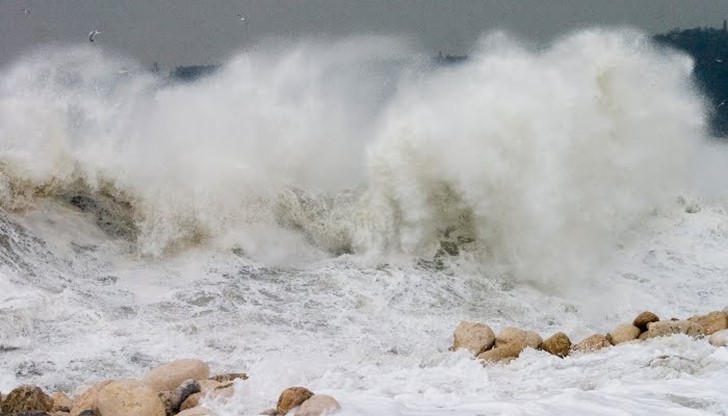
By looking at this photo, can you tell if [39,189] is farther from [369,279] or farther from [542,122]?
[542,122]

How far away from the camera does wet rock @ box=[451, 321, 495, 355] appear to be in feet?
26.2

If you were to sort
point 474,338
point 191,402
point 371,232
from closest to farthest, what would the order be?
point 191,402 < point 474,338 < point 371,232

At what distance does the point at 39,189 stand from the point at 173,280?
11.3ft

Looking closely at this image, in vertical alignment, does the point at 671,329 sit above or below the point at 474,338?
above

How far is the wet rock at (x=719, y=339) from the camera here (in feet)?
23.3

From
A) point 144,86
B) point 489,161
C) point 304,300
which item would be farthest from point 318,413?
point 144,86

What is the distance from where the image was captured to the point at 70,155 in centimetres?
1418

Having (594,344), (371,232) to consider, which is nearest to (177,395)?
(594,344)

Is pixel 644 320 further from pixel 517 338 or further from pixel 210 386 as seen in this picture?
pixel 210 386

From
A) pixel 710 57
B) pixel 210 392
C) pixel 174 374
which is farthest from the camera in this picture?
→ pixel 710 57

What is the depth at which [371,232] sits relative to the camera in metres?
13.5

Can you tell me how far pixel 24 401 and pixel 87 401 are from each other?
528 mm

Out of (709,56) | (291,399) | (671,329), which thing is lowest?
(291,399)

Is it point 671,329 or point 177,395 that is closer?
point 177,395
